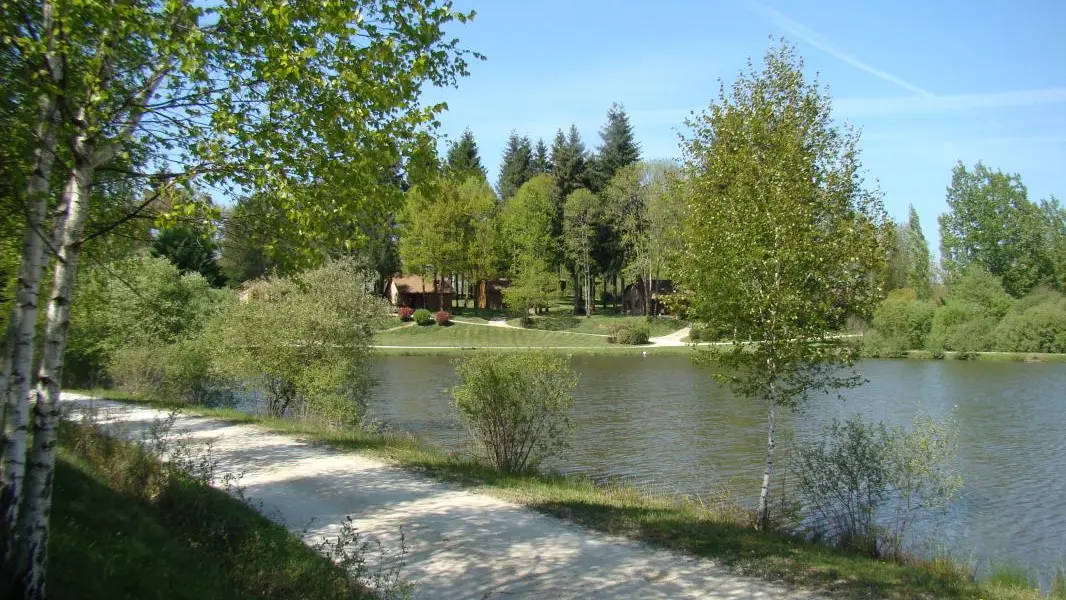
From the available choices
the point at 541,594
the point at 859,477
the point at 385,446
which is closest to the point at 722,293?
the point at 859,477

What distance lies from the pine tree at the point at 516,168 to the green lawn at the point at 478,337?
26.0 metres

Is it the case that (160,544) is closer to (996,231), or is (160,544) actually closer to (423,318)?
(423,318)

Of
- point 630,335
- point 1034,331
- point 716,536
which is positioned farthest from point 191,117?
point 1034,331

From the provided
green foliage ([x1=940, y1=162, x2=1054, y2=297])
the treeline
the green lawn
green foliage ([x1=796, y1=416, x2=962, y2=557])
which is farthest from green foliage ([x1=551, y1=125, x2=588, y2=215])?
green foliage ([x1=796, y1=416, x2=962, y2=557])

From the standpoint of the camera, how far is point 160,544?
6.23 metres

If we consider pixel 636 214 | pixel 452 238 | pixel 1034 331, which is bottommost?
pixel 1034 331

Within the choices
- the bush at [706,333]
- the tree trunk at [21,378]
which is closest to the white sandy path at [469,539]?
the tree trunk at [21,378]

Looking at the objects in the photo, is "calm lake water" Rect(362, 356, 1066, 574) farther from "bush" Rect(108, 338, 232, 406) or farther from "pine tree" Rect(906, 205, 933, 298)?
"pine tree" Rect(906, 205, 933, 298)

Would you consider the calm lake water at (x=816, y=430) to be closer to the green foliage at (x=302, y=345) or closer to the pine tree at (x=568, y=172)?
the green foliage at (x=302, y=345)

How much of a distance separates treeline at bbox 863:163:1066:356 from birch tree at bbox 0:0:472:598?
156 ft

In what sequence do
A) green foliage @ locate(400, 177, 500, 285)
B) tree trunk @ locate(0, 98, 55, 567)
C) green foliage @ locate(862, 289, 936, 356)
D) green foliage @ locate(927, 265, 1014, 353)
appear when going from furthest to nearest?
1. green foliage @ locate(400, 177, 500, 285)
2. green foliage @ locate(927, 265, 1014, 353)
3. green foliage @ locate(862, 289, 936, 356)
4. tree trunk @ locate(0, 98, 55, 567)

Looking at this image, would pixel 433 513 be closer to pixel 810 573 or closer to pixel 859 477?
pixel 810 573

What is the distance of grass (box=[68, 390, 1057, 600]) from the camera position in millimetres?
7414

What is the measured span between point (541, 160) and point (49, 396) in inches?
3211
